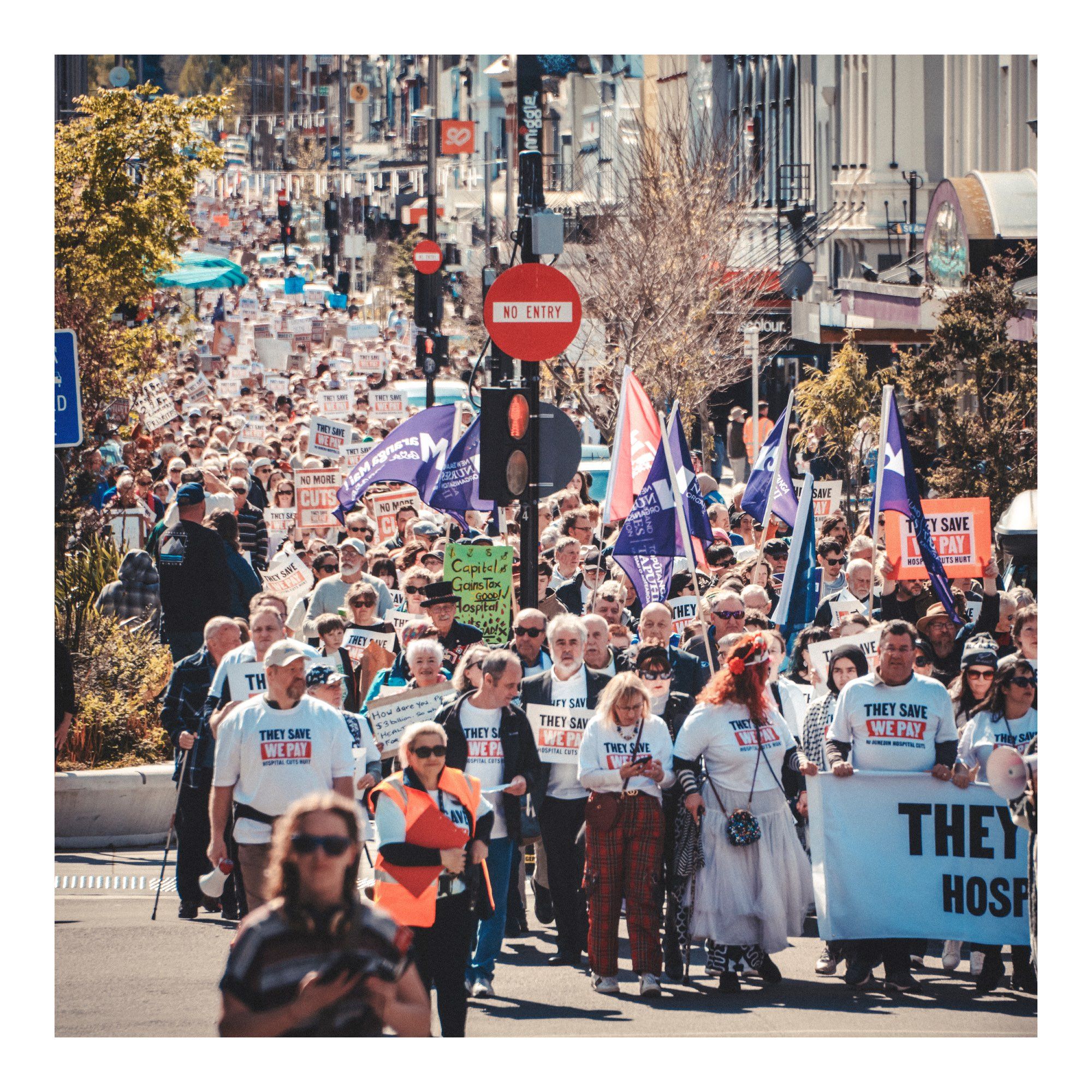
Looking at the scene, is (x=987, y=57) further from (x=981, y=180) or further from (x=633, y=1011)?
(x=633, y=1011)

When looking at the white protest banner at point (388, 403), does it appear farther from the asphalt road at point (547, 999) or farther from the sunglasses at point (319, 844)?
the sunglasses at point (319, 844)

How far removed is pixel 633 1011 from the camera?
26.2 ft

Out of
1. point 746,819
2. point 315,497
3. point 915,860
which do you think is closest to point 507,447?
point 746,819

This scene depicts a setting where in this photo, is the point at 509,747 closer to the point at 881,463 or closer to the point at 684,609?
the point at 684,609

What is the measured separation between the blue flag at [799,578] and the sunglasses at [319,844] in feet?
23.2

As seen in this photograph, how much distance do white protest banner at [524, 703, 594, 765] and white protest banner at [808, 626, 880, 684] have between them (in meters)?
1.36

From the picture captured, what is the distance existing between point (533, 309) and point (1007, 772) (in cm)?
539

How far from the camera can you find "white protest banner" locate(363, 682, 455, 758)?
939cm

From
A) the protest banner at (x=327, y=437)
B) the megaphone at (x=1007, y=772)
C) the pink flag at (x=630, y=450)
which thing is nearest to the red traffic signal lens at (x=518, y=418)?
the pink flag at (x=630, y=450)

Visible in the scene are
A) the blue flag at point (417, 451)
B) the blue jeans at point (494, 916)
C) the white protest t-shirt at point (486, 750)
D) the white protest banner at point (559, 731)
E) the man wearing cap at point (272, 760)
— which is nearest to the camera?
the man wearing cap at point (272, 760)

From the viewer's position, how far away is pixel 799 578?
11.9 meters

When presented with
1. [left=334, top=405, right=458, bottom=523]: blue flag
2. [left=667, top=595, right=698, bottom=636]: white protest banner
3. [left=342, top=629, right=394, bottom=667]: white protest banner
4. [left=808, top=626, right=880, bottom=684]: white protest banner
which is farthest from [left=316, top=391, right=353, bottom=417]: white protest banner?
[left=808, top=626, right=880, bottom=684]: white protest banner

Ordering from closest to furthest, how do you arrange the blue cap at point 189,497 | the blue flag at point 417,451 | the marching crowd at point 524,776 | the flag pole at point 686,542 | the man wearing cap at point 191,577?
the marching crowd at point 524,776 → the flag pole at point 686,542 → the blue cap at point 189,497 → the man wearing cap at point 191,577 → the blue flag at point 417,451

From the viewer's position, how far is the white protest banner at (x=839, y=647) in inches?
383
